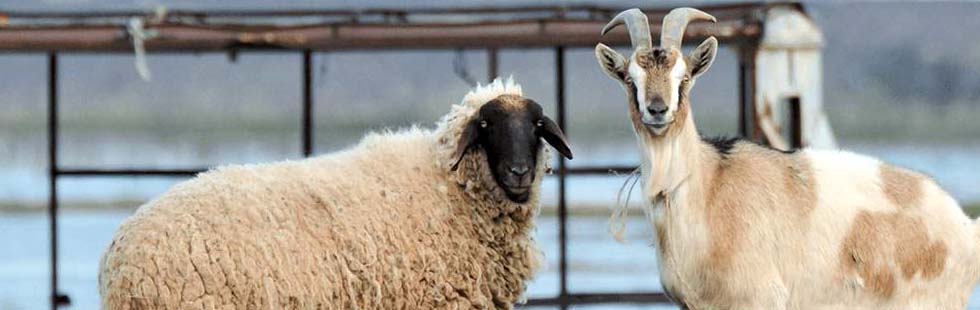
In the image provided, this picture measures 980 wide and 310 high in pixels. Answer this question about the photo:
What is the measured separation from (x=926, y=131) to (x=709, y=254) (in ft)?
91.6

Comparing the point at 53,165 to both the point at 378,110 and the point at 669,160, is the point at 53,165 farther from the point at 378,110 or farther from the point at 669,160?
the point at 378,110

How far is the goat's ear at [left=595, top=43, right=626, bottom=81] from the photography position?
7098mm

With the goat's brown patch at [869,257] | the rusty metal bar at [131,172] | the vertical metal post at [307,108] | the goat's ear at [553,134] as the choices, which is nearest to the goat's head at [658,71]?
the goat's ear at [553,134]

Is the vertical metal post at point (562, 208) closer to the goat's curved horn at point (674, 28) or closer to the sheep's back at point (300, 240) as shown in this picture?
the sheep's back at point (300, 240)

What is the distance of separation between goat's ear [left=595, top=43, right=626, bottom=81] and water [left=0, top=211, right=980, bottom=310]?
7.82 metres

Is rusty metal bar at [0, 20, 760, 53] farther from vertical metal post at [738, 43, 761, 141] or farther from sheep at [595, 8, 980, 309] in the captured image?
sheep at [595, 8, 980, 309]

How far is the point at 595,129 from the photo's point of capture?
30.3 m

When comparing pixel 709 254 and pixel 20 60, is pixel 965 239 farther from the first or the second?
pixel 20 60

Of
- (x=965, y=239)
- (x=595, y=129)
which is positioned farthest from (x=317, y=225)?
(x=595, y=129)

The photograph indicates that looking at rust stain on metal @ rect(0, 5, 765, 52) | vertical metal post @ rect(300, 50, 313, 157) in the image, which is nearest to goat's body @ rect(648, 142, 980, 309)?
rust stain on metal @ rect(0, 5, 765, 52)

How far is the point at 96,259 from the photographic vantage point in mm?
19344

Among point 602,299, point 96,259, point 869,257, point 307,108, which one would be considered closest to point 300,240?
point 869,257

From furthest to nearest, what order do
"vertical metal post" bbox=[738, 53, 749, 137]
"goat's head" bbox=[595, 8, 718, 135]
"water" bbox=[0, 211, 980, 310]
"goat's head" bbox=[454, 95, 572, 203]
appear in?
"water" bbox=[0, 211, 980, 310] < "vertical metal post" bbox=[738, 53, 749, 137] < "goat's head" bbox=[454, 95, 572, 203] < "goat's head" bbox=[595, 8, 718, 135]

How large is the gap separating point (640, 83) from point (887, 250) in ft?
4.24
